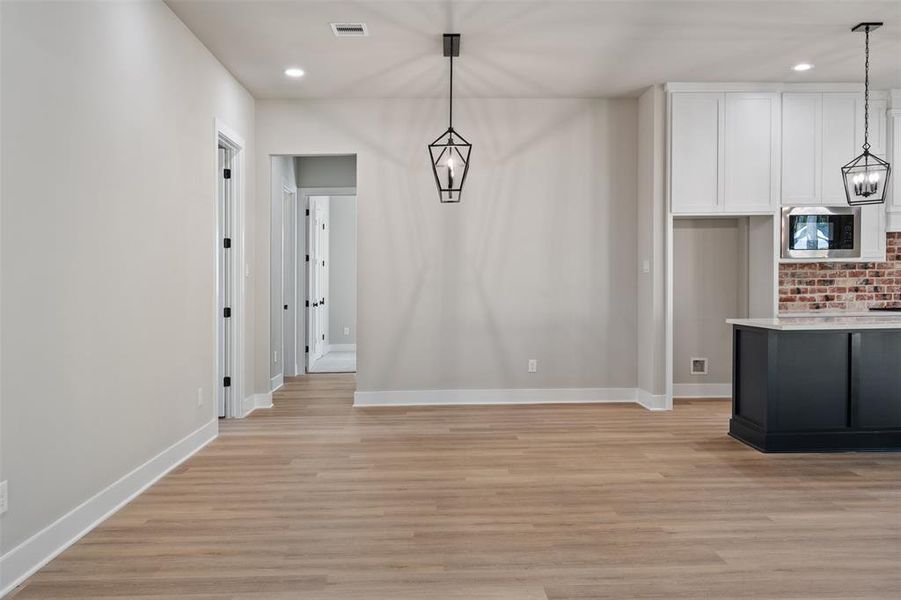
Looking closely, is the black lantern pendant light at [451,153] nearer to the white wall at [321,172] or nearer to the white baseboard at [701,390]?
the white wall at [321,172]

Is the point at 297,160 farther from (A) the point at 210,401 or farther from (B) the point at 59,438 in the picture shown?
(B) the point at 59,438

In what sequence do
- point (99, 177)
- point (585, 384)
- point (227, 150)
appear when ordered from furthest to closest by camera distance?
point (585, 384)
point (227, 150)
point (99, 177)

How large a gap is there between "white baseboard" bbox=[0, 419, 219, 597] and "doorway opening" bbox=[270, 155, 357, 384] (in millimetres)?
2815

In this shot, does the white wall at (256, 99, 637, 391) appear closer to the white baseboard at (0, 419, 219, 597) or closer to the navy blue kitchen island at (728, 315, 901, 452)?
the navy blue kitchen island at (728, 315, 901, 452)

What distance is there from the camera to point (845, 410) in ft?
14.3

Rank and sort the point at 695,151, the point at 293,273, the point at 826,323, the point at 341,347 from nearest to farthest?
the point at 826,323, the point at 695,151, the point at 293,273, the point at 341,347

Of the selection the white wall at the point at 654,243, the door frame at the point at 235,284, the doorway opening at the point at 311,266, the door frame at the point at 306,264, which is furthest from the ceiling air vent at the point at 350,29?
the door frame at the point at 306,264

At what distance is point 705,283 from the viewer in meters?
6.26

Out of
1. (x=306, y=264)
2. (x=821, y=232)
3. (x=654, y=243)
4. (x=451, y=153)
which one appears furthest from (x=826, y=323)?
(x=306, y=264)

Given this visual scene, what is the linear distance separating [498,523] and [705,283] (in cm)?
413

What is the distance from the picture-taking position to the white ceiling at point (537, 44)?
13.4ft

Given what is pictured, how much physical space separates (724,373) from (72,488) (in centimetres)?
560

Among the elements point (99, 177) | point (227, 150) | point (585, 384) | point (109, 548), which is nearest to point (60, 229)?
point (99, 177)

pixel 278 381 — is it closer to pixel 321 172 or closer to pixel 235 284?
pixel 235 284
